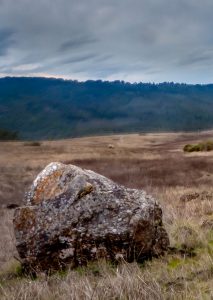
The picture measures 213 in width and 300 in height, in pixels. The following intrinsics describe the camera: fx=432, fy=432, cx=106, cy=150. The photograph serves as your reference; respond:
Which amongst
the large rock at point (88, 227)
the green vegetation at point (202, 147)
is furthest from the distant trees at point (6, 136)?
the large rock at point (88, 227)

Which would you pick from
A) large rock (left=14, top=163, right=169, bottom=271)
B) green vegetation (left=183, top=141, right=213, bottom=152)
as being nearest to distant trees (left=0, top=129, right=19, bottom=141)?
green vegetation (left=183, top=141, right=213, bottom=152)

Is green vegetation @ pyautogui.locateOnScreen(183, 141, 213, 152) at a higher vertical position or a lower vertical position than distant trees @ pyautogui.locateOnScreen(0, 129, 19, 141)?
lower

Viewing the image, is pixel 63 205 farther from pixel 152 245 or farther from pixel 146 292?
pixel 146 292

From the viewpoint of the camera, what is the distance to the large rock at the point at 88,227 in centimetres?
703

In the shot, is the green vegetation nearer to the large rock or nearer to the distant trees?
the large rock

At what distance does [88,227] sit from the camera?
717 cm

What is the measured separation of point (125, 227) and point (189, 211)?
4.35 m

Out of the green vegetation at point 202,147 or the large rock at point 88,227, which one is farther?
the green vegetation at point 202,147

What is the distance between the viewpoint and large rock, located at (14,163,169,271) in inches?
277

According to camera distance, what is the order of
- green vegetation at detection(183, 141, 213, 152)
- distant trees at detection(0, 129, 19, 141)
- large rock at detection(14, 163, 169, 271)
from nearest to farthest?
large rock at detection(14, 163, 169, 271), green vegetation at detection(183, 141, 213, 152), distant trees at detection(0, 129, 19, 141)

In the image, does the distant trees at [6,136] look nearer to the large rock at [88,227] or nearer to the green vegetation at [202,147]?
the green vegetation at [202,147]

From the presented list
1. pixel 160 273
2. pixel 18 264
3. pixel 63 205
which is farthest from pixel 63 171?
pixel 160 273

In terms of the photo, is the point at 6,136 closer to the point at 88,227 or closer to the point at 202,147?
the point at 202,147

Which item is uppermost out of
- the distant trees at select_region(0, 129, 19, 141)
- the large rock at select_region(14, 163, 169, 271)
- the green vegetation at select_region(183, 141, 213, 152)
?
the distant trees at select_region(0, 129, 19, 141)
